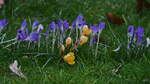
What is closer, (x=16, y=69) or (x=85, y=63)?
(x=16, y=69)

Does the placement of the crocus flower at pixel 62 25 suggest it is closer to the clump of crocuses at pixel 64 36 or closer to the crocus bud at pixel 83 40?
the clump of crocuses at pixel 64 36

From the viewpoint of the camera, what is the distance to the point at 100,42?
13.4 feet

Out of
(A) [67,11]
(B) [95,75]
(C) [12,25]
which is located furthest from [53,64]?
(A) [67,11]

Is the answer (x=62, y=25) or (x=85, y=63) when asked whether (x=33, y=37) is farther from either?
(x=85, y=63)

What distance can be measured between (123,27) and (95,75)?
42.9 inches

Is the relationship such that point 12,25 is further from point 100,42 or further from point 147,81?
point 147,81

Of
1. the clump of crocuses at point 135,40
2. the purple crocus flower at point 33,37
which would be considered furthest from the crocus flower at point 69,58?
the clump of crocuses at point 135,40

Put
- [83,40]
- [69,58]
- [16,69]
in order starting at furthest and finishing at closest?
1. [83,40]
2. [69,58]
3. [16,69]

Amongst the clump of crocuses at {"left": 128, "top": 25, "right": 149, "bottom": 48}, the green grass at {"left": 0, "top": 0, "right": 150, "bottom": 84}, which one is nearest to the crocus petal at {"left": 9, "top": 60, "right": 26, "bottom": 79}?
the green grass at {"left": 0, "top": 0, "right": 150, "bottom": 84}

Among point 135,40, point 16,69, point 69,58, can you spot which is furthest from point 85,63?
point 16,69

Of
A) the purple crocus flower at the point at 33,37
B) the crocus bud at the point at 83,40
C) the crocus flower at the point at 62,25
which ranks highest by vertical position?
the crocus flower at the point at 62,25

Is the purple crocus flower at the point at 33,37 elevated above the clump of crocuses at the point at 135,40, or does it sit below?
above

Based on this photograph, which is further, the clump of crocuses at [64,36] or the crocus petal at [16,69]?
the clump of crocuses at [64,36]

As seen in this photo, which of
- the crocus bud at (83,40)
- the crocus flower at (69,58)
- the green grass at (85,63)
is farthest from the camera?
the crocus bud at (83,40)
